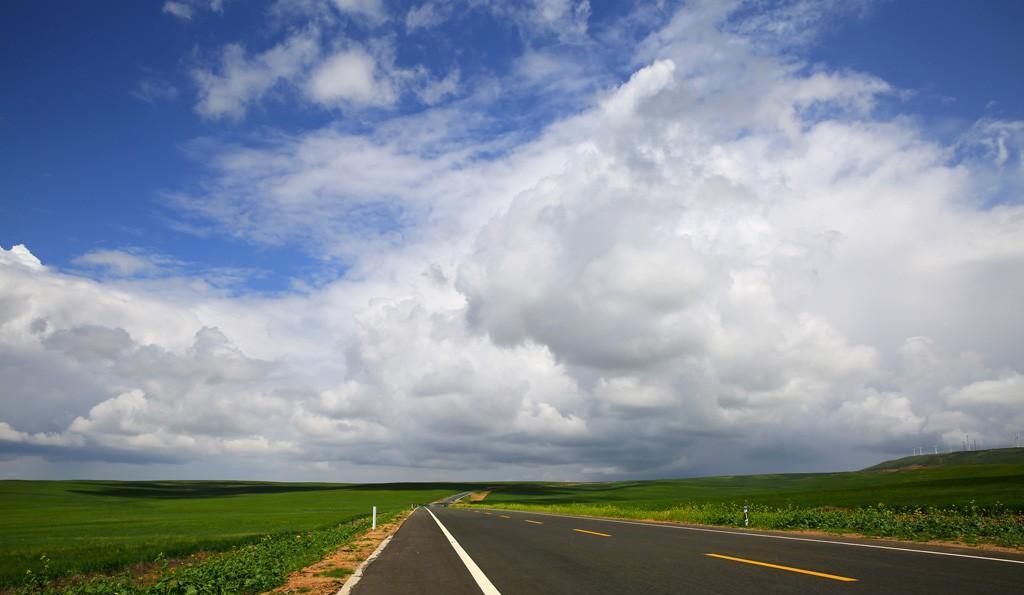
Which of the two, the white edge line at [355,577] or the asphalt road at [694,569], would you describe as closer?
the asphalt road at [694,569]

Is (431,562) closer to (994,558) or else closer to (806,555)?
(806,555)

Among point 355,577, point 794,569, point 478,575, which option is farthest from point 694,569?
point 355,577

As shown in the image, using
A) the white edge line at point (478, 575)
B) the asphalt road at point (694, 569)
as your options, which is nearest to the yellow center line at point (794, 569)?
the asphalt road at point (694, 569)

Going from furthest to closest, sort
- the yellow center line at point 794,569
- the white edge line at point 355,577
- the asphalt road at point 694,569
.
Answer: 1. the white edge line at point 355,577
2. the yellow center line at point 794,569
3. the asphalt road at point 694,569

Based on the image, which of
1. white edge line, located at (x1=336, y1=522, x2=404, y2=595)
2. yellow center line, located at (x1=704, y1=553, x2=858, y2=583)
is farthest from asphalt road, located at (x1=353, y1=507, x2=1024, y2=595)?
white edge line, located at (x1=336, y1=522, x2=404, y2=595)

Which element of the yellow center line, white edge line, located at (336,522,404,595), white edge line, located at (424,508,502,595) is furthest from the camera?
white edge line, located at (336,522,404,595)

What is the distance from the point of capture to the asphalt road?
27.6 feet

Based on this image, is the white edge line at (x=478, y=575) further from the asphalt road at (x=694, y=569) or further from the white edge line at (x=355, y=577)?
the white edge line at (x=355, y=577)

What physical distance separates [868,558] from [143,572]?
2268 centimetres

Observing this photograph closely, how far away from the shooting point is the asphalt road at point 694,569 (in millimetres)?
8422

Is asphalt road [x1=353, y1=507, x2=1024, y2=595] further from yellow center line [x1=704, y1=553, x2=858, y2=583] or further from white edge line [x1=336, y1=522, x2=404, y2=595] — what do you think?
white edge line [x1=336, y1=522, x2=404, y2=595]

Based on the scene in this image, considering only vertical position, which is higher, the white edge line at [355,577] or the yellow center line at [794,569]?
the yellow center line at [794,569]

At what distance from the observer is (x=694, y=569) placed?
10375 millimetres

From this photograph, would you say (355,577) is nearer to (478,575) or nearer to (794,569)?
(478,575)
